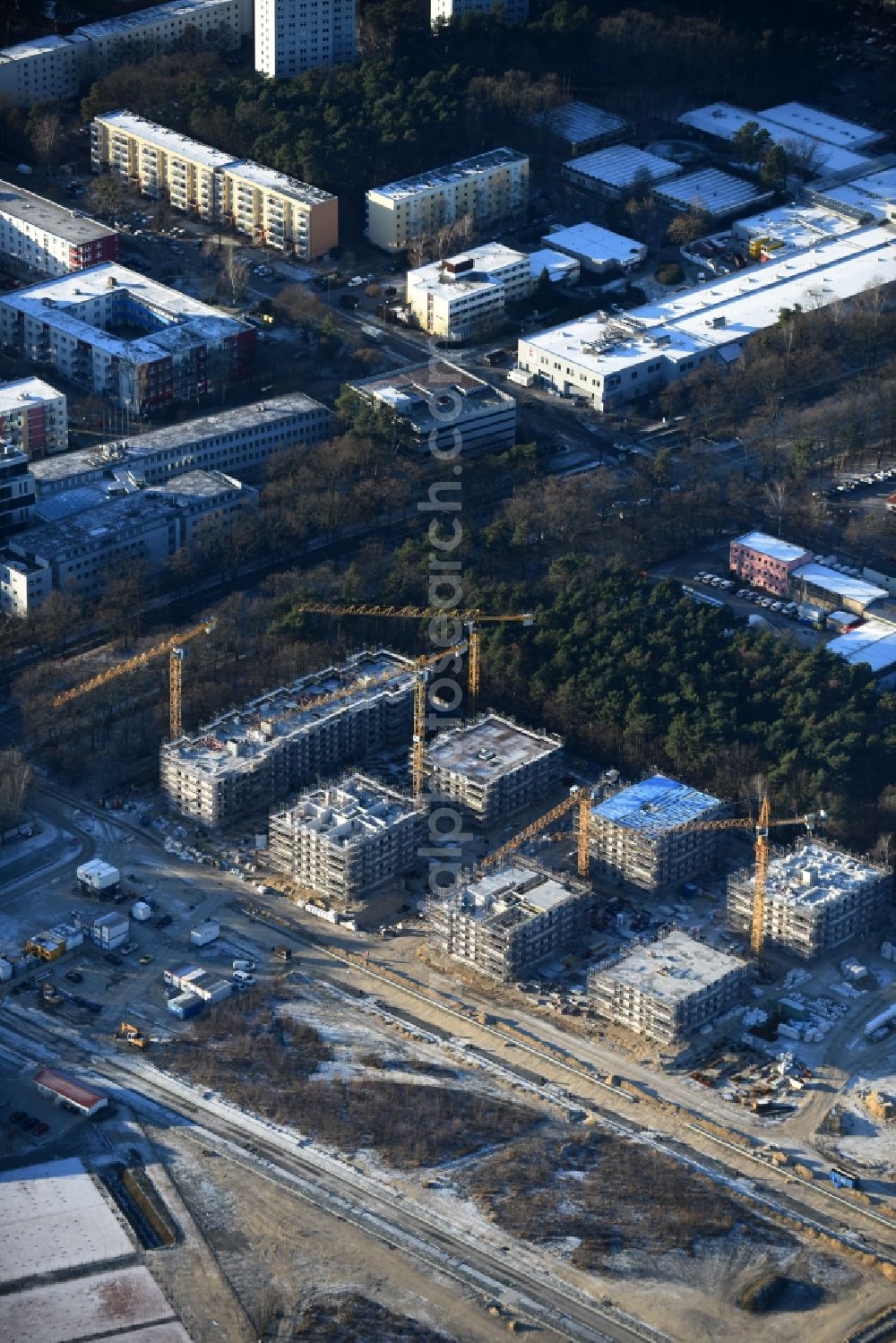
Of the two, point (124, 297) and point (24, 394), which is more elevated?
point (24, 394)

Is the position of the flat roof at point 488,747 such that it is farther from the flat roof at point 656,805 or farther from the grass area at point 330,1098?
the grass area at point 330,1098

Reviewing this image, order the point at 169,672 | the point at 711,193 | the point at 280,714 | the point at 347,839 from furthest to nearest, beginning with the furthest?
the point at 711,193, the point at 169,672, the point at 280,714, the point at 347,839

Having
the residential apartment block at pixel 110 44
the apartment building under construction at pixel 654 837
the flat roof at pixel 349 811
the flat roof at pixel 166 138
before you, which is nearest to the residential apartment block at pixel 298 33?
the residential apartment block at pixel 110 44

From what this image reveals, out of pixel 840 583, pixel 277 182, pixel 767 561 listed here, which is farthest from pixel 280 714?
pixel 277 182

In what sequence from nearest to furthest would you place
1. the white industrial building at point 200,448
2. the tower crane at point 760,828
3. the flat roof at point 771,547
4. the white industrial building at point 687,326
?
the tower crane at point 760,828, the flat roof at point 771,547, the white industrial building at point 200,448, the white industrial building at point 687,326

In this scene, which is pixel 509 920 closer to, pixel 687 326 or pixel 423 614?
pixel 423 614

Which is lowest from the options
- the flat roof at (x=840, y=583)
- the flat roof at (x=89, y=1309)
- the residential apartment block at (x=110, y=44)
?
the flat roof at (x=89, y=1309)

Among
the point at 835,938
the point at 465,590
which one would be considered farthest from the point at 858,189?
the point at 835,938
